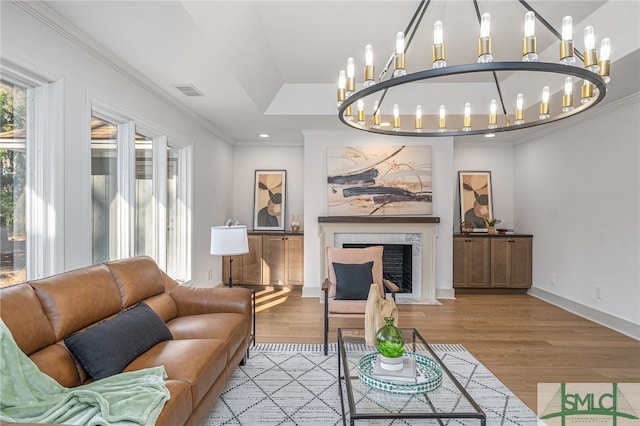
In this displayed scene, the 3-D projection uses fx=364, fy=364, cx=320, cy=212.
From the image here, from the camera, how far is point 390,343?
2033 mm

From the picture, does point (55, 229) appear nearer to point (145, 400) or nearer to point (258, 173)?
point (145, 400)

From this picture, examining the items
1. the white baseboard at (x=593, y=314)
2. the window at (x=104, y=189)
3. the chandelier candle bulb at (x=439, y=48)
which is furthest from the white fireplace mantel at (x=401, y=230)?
the chandelier candle bulb at (x=439, y=48)

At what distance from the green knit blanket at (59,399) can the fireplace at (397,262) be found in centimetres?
410

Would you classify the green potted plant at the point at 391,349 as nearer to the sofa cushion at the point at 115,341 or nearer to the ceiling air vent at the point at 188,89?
the sofa cushion at the point at 115,341

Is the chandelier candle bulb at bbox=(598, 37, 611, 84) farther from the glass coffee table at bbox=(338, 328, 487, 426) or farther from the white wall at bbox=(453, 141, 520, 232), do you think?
the white wall at bbox=(453, 141, 520, 232)

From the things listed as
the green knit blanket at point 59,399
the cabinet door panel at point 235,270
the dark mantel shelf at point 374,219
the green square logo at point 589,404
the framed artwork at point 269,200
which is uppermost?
the framed artwork at point 269,200

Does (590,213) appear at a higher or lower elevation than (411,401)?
higher

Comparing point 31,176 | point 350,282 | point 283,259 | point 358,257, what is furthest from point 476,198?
point 31,176

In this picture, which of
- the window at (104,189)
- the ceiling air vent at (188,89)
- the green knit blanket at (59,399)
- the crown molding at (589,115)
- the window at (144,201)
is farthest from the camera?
the crown molding at (589,115)

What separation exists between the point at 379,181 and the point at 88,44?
12.9ft

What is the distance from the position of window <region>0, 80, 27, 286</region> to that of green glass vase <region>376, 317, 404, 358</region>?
7.10ft

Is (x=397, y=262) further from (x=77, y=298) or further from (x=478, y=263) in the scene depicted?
(x=77, y=298)

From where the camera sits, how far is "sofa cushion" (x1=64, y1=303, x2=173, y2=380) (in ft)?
5.86

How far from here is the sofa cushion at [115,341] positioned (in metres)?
1.79
